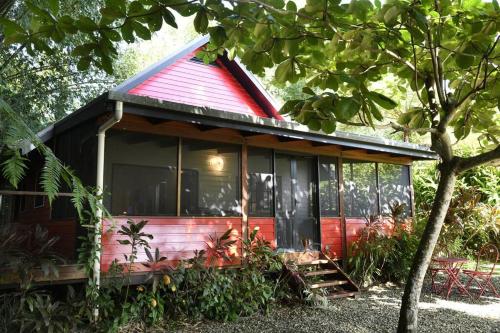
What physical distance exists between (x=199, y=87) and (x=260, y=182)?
2.68 m

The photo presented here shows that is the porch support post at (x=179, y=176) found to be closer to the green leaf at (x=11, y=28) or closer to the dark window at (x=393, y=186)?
the green leaf at (x=11, y=28)

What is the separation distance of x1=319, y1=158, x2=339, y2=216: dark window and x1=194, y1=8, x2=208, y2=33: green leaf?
728 centimetres

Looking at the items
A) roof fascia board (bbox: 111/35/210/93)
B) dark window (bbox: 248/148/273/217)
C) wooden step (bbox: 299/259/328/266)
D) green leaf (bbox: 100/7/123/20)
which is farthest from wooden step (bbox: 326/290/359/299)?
green leaf (bbox: 100/7/123/20)

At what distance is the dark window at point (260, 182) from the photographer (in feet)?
27.3

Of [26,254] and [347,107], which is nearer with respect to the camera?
[347,107]

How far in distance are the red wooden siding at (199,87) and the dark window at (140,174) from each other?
1971mm

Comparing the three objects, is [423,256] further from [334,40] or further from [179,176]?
[179,176]

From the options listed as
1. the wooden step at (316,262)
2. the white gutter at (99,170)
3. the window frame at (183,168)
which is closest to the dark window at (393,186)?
Answer: the wooden step at (316,262)

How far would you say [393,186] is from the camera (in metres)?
10.9

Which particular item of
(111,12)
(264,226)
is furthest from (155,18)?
(264,226)

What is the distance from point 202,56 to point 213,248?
400 centimetres

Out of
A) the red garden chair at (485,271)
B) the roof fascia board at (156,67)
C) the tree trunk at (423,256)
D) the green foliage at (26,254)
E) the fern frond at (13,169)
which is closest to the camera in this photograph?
the fern frond at (13,169)

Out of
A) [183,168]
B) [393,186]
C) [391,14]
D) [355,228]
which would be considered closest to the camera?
[391,14]

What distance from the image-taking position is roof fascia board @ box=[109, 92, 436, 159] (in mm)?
5910
